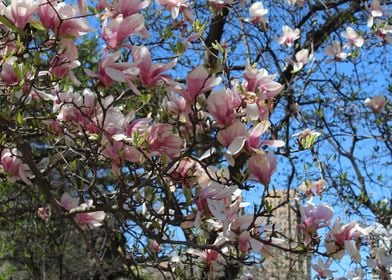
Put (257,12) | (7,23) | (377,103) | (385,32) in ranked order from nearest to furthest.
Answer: (7,23) < (257,12) < (385,32) < (377,103)

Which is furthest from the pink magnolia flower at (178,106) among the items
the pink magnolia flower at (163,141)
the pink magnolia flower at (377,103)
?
the pink magnolia flower at (377,103)

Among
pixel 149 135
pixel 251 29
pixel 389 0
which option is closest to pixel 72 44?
pixel 149 135

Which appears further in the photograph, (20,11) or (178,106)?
(178,106)

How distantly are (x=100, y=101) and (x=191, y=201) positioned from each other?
30 centimetres

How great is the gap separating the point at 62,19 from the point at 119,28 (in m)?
0.12

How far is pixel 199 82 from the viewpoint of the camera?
4.55ft

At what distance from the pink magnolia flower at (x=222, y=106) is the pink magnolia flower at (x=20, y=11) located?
1.32 ft

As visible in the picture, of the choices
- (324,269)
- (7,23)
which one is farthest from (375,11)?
(7,23)

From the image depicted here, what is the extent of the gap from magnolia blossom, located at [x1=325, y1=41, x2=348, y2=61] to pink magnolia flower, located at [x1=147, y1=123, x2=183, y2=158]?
2172mm

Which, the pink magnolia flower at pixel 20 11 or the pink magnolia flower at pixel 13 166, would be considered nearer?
the pink magnolia flower at pixel 20 11

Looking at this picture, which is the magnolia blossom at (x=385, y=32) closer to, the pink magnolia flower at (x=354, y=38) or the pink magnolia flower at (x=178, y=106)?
the pink magnolia flower at (x=354, y=38)

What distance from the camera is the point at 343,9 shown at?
4.63 m

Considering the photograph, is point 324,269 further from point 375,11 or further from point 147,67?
point 375,11

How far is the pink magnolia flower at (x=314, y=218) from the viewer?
5.00ft
